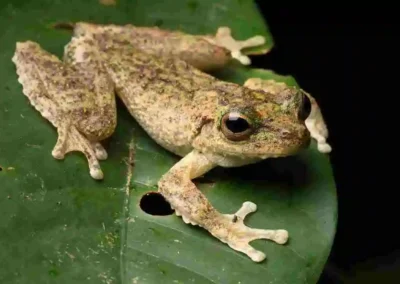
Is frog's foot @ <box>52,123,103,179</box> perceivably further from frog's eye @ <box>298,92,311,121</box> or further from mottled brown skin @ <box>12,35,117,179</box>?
frog's eye @ <box>298,92,311,121</box>

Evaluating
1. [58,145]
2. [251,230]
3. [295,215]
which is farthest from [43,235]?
[295,215]

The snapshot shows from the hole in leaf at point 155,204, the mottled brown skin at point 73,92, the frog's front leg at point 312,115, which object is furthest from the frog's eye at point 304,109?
the mottled brown skin at point 73,92

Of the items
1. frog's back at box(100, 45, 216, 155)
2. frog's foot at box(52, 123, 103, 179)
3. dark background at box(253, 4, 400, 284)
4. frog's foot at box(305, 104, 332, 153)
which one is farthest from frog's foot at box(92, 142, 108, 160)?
dark background at box(253, 4, 400, 284)

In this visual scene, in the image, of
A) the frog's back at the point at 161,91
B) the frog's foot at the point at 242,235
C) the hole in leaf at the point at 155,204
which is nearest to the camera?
the frog's foot at the point at 242,235

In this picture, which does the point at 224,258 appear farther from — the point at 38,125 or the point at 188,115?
the point at 38,125

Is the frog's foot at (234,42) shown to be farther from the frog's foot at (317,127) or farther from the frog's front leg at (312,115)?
the frog's foot at (317,127)

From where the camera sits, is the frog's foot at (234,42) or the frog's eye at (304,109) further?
the frog's foot at (234,42)
